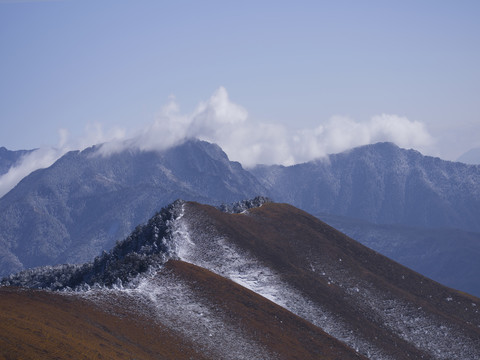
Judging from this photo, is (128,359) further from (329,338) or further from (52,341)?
(329,338)

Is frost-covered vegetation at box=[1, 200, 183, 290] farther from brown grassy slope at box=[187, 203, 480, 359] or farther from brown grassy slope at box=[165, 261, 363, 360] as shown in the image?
brown grassy slope at box=[165, 261, 363, 360]

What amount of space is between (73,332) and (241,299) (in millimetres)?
25326

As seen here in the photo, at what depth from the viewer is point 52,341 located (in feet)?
164

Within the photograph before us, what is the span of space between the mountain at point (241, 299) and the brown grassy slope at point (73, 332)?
167 millimetres

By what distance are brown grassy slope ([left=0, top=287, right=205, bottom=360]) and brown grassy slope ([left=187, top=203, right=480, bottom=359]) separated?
2925 centimetres

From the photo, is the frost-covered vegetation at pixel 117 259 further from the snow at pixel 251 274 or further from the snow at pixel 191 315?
the snow at pixel 191 315

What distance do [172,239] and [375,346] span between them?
31.0 m

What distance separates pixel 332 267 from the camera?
100 m

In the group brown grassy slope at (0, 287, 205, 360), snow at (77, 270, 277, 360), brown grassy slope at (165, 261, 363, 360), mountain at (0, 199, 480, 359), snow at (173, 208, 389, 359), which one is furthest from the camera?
snow at (173, 208, 389, 359)

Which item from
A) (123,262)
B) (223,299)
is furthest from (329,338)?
(123,262)

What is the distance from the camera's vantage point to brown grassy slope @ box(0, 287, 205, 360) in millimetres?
48406

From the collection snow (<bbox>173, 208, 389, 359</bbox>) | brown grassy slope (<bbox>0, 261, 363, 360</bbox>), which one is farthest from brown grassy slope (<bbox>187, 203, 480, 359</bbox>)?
brown grassy slope (<bbox>0, 261, 363, 360</bbox>)

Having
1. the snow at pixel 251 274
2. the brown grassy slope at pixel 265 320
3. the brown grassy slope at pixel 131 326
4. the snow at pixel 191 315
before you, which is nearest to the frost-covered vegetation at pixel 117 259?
the snow at pixel 251 274

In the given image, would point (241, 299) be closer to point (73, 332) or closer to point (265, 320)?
point (265, 320)
